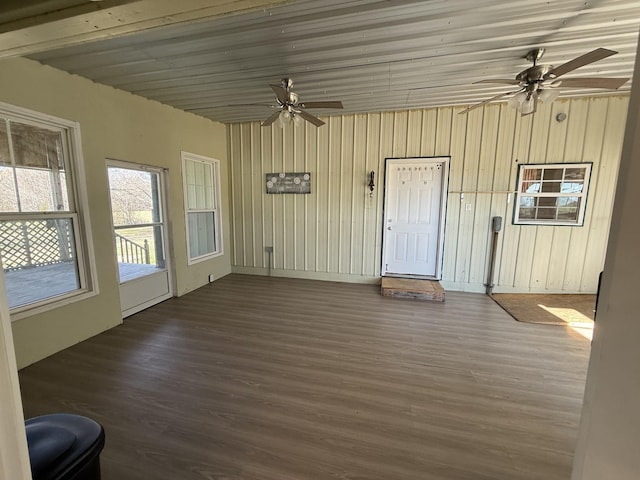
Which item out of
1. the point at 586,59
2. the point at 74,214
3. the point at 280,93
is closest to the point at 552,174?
the point at 586,59

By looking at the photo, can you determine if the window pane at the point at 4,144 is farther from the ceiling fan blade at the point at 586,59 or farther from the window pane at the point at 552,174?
the window pane at the point at 552,174

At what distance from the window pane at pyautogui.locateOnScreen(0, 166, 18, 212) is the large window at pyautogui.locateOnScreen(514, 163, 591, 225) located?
628 centimetres

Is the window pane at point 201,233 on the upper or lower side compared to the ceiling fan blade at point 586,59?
lower

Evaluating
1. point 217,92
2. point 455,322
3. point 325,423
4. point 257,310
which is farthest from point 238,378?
point 217,92

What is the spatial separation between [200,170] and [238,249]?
1.75 m

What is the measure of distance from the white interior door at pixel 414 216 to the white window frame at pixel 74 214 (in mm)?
4239

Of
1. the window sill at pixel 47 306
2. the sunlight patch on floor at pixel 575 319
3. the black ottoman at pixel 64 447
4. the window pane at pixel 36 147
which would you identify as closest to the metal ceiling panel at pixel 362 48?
the window pane at pixel 36 147

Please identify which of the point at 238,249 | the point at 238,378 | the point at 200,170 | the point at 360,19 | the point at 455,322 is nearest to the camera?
the point at 360,19

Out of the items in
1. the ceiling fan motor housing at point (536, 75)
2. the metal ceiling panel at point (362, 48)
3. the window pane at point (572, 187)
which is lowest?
the window pane at point (572, 187)

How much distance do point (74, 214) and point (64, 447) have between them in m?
2.75

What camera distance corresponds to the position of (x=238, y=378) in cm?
235

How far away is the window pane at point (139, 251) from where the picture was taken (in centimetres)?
361

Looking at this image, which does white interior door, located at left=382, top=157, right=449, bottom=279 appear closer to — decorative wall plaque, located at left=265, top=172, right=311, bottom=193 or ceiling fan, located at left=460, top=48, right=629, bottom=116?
decorative wall plaque, located at left=265, top=172, right=311, bottom=193

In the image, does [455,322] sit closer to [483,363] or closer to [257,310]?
[483,363]
